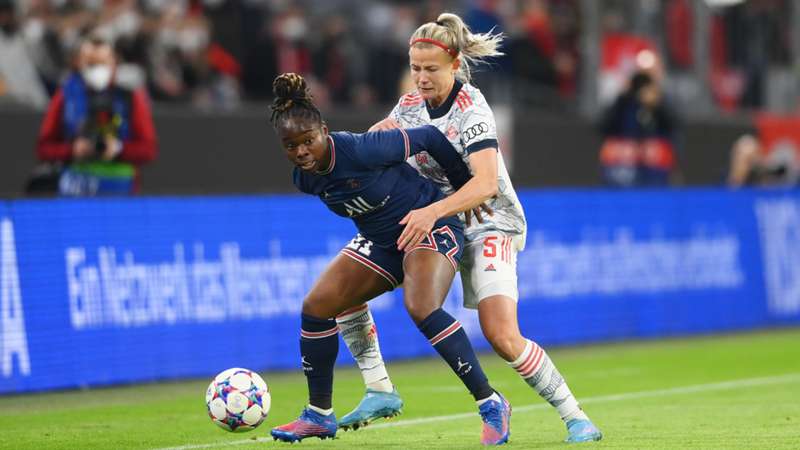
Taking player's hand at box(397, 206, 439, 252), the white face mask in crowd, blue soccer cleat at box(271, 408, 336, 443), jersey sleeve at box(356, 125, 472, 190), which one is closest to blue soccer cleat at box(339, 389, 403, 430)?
blue soccer cleat at box(271, 408, 336, 443)

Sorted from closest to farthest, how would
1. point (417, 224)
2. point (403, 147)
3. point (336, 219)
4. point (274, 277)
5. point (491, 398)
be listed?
1. point (417, 224)
2. point (403, 147)
3. point (491, 398)
4. point (274, 277)
5. point (336, 219)

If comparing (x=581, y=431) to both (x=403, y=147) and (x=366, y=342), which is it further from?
(x=403, y=147)

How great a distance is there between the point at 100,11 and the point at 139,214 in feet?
15.4

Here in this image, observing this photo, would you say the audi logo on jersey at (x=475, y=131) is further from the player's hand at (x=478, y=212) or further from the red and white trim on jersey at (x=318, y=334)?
the red and white trim on jersey at (x=318, y=334)

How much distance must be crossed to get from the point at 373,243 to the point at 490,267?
599 mm

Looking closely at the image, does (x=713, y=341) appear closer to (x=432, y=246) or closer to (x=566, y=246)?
(x=566, y=246)

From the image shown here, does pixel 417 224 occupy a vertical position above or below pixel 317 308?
above

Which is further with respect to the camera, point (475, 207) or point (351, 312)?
point (351, 312)

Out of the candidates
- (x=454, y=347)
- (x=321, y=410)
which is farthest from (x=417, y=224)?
(x=321, y=410)

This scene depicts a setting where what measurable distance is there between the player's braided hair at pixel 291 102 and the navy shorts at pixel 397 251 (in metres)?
0.77

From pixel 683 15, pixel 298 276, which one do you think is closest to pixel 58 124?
pixel 298 276

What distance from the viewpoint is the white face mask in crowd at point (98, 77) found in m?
12.2

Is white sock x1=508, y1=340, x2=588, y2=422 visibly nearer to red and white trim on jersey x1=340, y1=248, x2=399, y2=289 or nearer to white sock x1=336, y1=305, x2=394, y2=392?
red and white trim on jersey x1=340, y1=248, x2=399, y2=289

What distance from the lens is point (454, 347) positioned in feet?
24.4
